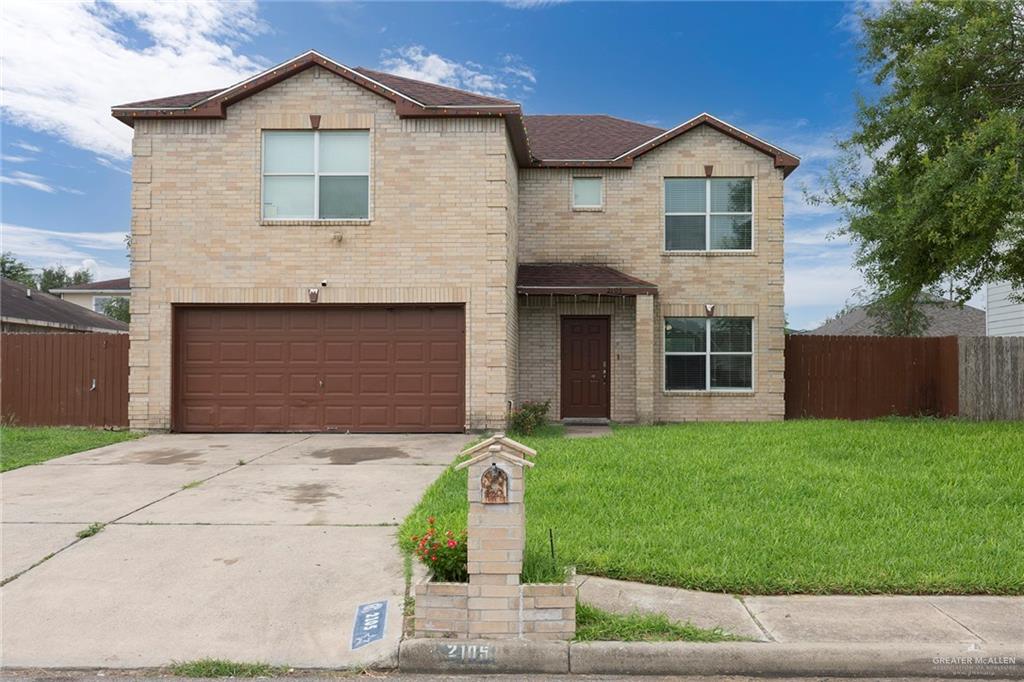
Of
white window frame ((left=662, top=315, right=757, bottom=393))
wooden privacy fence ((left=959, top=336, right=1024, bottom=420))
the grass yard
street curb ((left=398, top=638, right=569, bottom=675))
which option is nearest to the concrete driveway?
street curb ((left=398, top=638, right=569, bottom=675))

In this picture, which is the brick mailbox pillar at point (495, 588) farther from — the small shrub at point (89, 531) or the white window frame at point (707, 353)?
the white window frame at point (707, 353)

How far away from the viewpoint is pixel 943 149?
11.9 m

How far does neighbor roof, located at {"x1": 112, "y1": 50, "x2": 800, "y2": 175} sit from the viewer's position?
13195mm

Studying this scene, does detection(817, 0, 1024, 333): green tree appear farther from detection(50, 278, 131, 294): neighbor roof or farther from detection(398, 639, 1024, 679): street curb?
detection(50, 278, 131, 294): neighbor roof

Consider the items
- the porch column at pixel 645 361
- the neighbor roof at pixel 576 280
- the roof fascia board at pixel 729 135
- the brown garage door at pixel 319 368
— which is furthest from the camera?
the roof fascia board at pixel 729 135

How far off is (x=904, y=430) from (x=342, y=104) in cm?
1150

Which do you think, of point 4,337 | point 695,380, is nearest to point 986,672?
point 695,380

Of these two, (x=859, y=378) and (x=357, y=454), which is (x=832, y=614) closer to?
(x=357, y=454)

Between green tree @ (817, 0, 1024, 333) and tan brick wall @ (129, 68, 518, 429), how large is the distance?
6782 millimetres

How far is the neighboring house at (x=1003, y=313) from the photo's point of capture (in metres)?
19.6

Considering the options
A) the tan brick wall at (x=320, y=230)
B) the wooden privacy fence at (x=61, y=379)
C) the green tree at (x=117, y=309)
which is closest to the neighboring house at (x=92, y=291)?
the green tree at (x=117, y=309)

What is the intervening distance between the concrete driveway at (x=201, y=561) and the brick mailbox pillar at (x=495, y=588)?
43 cm

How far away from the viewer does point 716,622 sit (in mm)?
4633

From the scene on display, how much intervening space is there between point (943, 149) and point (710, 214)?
15.7ft
